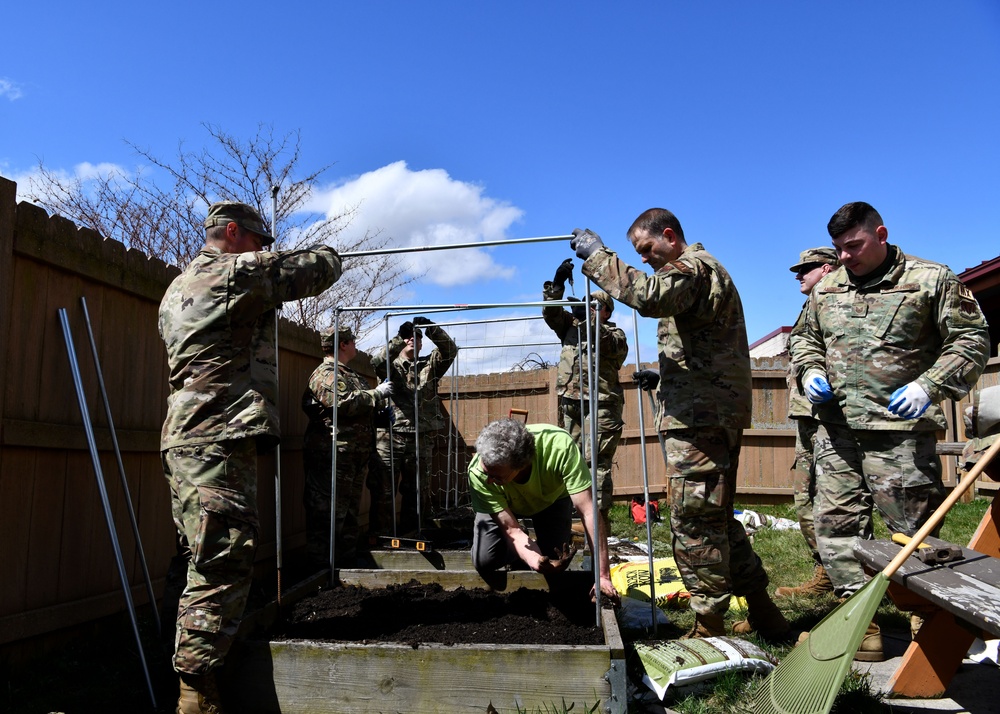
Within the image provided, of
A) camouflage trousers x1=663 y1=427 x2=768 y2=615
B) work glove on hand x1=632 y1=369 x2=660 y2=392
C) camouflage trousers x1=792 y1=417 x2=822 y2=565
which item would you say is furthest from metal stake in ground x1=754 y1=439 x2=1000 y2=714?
camouflage trousers x1=792 y1=417 x2=822 y2=565

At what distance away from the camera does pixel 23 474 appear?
3000mm

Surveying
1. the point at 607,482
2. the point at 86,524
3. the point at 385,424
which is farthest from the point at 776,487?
the point at 86,524

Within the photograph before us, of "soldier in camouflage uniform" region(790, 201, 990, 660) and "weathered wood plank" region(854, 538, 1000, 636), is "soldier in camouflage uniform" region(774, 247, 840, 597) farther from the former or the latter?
"weathered wood plank" region(854, 538, 1000, 636)

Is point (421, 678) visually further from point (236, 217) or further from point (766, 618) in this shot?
point (236, 217)

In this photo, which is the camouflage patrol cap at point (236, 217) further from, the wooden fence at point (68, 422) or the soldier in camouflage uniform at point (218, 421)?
the wooden fence at point (68, 422)

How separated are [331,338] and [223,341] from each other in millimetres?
2883

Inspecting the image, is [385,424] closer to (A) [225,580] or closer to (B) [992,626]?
(A) [225,580]

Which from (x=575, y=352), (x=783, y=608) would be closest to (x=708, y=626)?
(x=783, y=608)

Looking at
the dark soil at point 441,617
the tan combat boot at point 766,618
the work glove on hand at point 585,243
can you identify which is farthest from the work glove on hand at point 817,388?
the dark soil at point 441,617

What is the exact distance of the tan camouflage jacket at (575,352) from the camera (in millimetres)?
6270

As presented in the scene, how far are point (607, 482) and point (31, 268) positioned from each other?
14.6 feet

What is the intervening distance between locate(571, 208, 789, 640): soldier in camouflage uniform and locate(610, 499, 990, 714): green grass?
0.41 metres

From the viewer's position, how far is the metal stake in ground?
1.99m

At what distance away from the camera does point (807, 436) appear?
484cm
